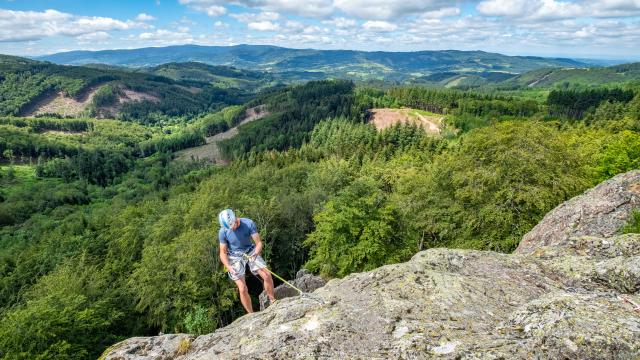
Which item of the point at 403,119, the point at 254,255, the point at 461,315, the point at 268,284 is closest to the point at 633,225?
the point at 461,315

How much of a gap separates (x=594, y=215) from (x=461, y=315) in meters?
13.4

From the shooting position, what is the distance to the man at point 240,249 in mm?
13359

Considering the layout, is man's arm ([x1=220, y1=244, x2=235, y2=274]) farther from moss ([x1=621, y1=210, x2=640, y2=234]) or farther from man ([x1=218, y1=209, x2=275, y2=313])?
moss ([x1=621, y1=210, x2=640, y2=234])

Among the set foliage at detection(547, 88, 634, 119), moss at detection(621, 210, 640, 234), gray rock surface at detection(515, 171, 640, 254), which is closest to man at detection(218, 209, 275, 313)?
gray rock surface at detection(515, 171, 640, 254)

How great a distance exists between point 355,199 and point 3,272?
68.5 metres

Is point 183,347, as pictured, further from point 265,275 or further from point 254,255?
point 254,255

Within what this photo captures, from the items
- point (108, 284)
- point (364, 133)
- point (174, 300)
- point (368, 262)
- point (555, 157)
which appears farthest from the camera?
point (364, 133)

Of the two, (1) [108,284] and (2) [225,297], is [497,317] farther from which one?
(1) [108,284]

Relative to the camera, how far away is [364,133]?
15475 cm

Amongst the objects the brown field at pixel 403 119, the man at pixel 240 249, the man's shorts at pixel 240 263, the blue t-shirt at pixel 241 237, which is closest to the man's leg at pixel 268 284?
the man at pixel 240 249

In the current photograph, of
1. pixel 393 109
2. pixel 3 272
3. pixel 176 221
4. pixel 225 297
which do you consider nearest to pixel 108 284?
pixel 176 221

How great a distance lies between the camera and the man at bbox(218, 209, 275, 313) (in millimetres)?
13359

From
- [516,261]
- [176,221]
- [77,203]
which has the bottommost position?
[77,203]

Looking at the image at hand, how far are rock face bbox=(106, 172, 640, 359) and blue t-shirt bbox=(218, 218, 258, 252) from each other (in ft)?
11.5
